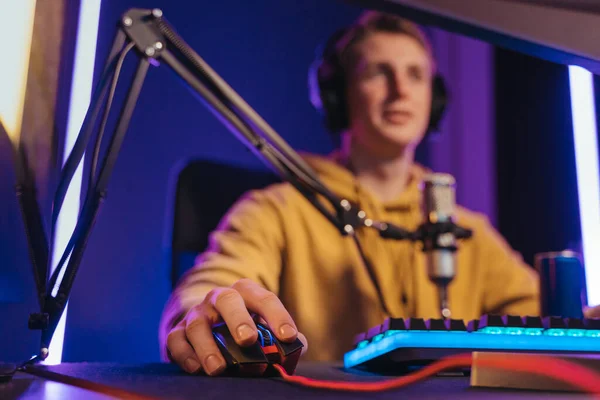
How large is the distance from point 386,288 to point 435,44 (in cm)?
70

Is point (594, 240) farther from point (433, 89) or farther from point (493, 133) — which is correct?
point (433, 89)

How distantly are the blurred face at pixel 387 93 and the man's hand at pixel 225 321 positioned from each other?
0.83m

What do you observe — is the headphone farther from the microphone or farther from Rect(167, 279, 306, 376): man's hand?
Rect(167, 279, 306, 376): man's hand

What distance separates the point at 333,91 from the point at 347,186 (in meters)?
0.21

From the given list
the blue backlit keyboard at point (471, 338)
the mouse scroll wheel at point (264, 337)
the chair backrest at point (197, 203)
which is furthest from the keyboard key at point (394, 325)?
the chair backrest at point (197, 203)

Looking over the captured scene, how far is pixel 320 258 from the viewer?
1.19 metres

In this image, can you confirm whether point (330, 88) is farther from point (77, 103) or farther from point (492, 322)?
point (492, 322)

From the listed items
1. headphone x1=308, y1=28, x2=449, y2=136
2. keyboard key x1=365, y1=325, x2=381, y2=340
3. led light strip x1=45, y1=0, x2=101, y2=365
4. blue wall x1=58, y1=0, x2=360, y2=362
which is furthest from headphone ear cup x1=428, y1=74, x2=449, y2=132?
keyboard key x1=365, y1=325, x2=381, y2=340

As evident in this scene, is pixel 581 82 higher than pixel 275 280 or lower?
higher

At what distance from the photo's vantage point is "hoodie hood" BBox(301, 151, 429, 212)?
129cm

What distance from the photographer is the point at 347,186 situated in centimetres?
130

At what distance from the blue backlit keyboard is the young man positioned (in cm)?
55

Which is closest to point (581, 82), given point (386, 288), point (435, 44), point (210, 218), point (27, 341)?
point (435, 44)

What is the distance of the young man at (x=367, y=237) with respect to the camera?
44.8 inches
